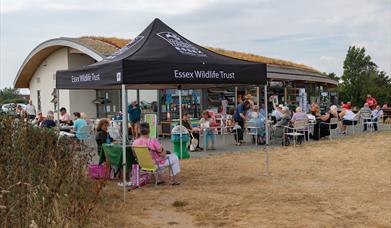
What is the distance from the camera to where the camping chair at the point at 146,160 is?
25.8 feet

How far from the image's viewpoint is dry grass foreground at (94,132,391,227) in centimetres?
602

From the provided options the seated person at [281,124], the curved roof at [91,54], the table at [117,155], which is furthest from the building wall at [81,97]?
the table at [117,155]

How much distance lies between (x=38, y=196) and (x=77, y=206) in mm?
340

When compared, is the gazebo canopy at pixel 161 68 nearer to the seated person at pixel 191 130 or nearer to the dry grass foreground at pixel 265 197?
the dry grass foreground at pixel 265 197

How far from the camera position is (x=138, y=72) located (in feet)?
24.0

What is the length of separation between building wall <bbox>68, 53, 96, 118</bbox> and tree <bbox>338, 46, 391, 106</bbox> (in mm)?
29416

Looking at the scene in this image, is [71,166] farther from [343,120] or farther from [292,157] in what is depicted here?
[343,120]

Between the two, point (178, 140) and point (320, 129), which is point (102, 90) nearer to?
point (320, 129)

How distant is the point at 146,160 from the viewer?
26.2 ft

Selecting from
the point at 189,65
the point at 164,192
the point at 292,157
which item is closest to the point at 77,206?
the point at 164,192

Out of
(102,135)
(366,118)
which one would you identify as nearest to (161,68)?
(102,135)

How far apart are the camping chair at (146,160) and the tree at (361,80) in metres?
39.4

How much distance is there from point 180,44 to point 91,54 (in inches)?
485

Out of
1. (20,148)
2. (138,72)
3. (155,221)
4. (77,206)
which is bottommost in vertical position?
(155,221)
